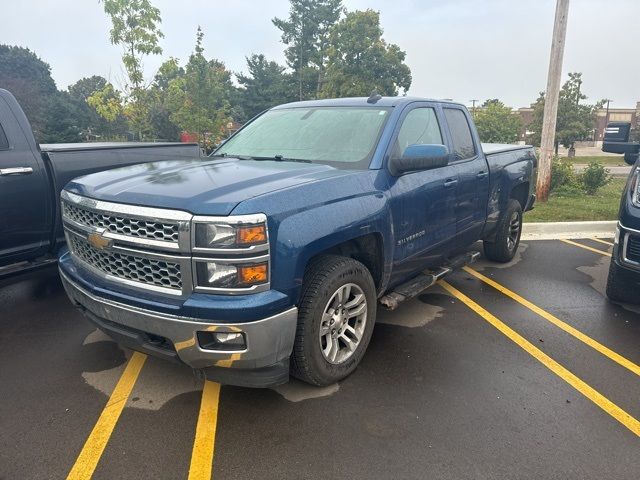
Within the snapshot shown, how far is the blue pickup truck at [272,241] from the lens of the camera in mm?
2412

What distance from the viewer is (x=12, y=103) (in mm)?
4293

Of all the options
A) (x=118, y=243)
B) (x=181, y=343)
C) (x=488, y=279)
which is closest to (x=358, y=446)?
(x=181, y=343)

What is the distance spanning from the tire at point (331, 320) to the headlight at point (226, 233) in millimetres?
589

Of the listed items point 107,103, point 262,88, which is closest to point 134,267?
point 107,103

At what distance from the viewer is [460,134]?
4.64 m

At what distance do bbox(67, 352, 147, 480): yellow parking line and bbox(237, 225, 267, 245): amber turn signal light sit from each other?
4.67 feet

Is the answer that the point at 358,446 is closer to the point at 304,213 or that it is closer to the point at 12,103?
the point at 304,213

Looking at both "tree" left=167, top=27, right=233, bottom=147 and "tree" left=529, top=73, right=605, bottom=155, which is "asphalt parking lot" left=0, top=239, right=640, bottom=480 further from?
"tree" left=529, top=73, right=605, bottom=155

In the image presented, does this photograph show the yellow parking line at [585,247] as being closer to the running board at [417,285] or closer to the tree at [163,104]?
the running board at [417,285]

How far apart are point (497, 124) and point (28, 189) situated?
170 feet

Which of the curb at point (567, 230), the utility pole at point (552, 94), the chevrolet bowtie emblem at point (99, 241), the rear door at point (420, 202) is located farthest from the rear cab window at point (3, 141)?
the utility pole at point (552, 94)

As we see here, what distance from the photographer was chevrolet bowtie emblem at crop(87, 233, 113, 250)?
8.75ft

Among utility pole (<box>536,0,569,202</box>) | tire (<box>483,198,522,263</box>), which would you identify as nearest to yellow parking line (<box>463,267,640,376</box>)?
tire (<box>483,198,522,263</box>)

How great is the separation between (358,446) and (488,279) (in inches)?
139
